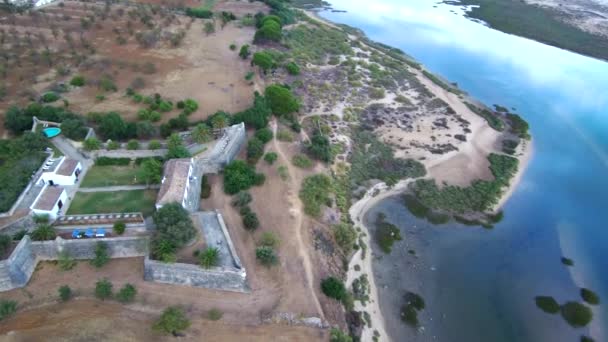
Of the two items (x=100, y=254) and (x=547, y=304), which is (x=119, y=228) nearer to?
(x=100, y=254)

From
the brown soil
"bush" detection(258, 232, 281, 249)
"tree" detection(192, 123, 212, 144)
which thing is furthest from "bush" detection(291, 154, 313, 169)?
the brown soil

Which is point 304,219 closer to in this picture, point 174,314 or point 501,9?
point 174,314

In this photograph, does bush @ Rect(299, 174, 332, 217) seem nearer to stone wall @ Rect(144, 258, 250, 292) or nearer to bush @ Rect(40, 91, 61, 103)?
stone wall @ Rect(144, 258, 250, 292)

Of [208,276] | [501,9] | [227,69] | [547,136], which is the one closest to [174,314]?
[208,276]

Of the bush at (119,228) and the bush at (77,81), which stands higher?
the bush at (77,81)

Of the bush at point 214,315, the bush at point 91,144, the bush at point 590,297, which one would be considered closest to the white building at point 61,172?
the bush at point 91,144

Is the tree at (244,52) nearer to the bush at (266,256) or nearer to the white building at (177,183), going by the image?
the white building at (177,183)
